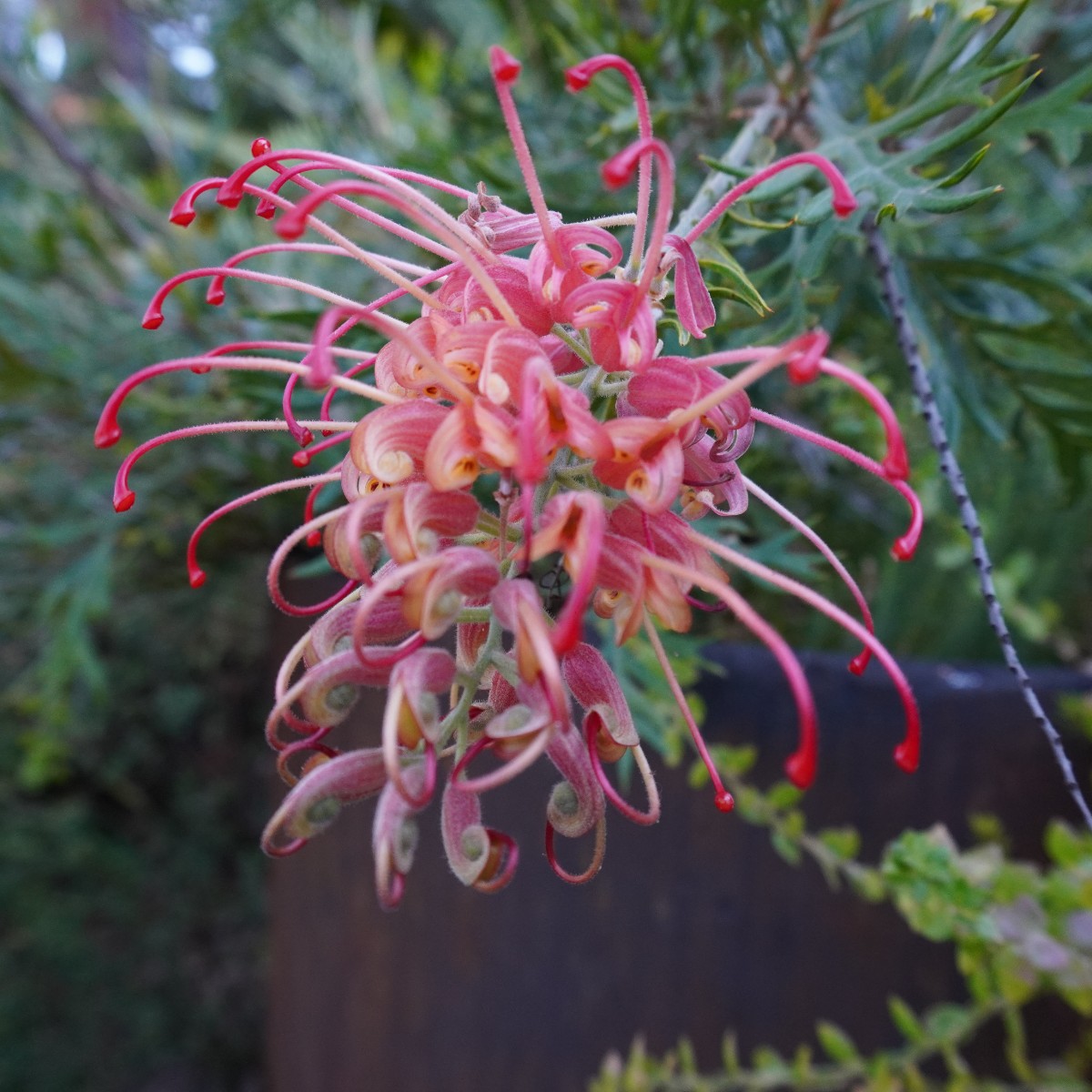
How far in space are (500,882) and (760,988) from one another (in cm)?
43

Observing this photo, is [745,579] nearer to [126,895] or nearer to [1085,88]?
[1085,88]

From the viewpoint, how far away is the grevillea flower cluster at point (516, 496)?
0.20 metres

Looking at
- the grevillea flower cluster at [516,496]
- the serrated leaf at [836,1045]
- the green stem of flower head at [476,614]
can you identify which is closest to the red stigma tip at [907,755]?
the grevillea flower cluster at [516,496]

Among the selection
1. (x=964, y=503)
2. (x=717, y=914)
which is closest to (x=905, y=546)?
(x=964, y=503)

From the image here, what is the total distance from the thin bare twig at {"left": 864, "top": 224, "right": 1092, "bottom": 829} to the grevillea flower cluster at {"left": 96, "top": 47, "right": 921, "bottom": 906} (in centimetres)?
3

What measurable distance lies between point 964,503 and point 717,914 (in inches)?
15.1

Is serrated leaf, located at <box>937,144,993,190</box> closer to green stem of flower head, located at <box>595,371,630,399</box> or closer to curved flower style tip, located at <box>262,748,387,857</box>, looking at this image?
green stem of flower head, located at <box>595,371,630,399</box>

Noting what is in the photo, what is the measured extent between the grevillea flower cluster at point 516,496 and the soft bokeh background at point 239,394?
0.36 feet

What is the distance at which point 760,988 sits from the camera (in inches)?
22.5

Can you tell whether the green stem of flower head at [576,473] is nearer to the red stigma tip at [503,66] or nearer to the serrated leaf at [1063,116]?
the red stigma tip at [503,66]

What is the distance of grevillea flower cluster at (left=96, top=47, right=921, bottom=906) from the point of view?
0.20 metres

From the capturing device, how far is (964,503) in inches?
10.2

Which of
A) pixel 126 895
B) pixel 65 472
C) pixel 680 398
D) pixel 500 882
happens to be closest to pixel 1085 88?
pixel 680 398

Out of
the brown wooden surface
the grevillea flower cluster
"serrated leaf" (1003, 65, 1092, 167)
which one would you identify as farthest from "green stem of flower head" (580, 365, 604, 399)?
the brown wooden surface
